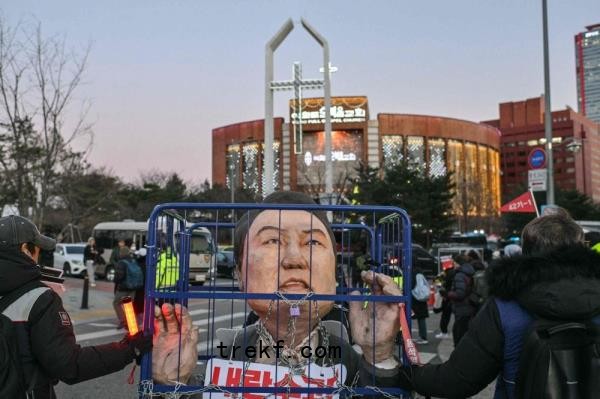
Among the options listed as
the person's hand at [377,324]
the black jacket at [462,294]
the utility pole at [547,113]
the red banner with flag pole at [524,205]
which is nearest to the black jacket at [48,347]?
the person's hand at [377,324]

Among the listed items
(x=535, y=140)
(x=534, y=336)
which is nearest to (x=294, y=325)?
(x=534, y=336)

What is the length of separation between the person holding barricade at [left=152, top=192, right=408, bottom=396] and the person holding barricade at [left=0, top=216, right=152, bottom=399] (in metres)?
0.30

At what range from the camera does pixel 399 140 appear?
7044 centimetres

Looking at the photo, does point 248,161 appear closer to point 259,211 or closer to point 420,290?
point 420,290

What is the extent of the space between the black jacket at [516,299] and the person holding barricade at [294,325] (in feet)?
0.92

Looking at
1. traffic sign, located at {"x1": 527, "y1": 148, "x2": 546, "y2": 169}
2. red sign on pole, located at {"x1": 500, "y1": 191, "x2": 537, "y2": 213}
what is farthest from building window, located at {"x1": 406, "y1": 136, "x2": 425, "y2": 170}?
red sign on pole, located at {"x1": 500, "y1": 191, "x2": 537, "y2": 213}

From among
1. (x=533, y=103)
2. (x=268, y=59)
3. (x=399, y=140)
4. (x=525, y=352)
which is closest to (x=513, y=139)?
(x=533, y=103)

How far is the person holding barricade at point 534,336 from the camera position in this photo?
2.03 metres

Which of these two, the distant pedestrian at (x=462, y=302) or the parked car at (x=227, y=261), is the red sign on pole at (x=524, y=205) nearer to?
the distant pedestrian at (x=462, y=302)

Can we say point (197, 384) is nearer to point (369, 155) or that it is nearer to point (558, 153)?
point (369, 155)

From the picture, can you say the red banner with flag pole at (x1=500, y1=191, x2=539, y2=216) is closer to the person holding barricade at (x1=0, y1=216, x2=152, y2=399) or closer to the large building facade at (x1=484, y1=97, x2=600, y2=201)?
the person holding barricade at (x1=0, y1=216, x2=152, y2=399)

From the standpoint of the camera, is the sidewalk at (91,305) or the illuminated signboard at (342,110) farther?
the illuminated signboard at (342,110)

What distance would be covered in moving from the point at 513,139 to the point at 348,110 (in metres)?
68.4

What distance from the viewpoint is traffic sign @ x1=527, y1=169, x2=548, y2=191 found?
513 inches
